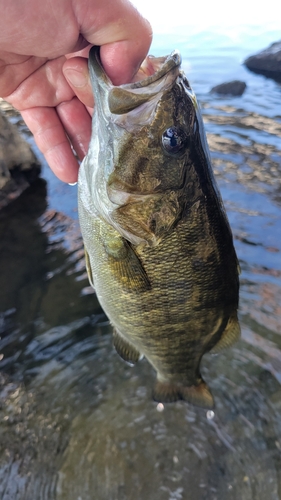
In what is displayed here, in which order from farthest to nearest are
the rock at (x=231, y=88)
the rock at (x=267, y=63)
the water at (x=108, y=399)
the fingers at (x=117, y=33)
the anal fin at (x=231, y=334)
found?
1. the rock at (x=267, y=63)
2. the rock at (x=231, y=88)
3. the water at (x=108, y=399)
4. the anal fin at (x=231, y=334)
5. the fingers at (x=117, y=33)

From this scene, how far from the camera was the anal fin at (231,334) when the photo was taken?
2.26 m

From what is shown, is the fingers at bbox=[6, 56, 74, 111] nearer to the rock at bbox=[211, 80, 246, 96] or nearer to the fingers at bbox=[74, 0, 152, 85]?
the fingers at bbox=[74, 0, 152, 85]

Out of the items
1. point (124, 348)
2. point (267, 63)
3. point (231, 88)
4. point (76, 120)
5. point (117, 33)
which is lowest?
point (267, 63)

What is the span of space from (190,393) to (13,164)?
5.05 metres

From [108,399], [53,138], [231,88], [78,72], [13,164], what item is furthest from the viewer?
[231,88]

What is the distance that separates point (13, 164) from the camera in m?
6.45

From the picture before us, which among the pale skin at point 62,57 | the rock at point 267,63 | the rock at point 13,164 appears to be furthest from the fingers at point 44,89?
the rock at point 267,63

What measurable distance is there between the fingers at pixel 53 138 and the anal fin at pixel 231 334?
140cm

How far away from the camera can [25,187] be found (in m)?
6.53

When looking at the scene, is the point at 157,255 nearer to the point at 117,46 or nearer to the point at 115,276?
the point at 115,276

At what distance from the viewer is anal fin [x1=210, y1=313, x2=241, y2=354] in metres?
2.26

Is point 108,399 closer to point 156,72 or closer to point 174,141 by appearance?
point 174,141

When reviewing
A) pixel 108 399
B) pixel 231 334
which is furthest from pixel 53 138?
pixel 108 399

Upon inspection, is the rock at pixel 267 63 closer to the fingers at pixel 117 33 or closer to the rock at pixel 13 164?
the rock at pixel 13 164
